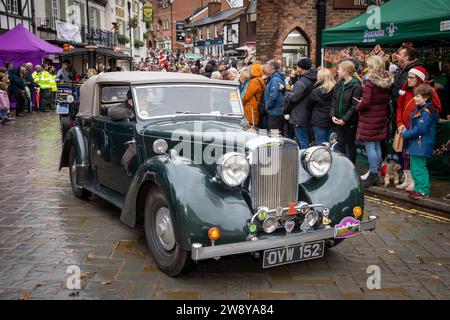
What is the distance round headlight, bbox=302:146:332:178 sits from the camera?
13.2 ft

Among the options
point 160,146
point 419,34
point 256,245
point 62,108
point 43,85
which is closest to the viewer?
point 256,245

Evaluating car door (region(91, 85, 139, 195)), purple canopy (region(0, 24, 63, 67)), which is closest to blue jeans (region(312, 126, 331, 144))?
car door (region(91, 85, 139, 195))

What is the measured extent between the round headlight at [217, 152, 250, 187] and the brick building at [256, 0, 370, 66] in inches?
548

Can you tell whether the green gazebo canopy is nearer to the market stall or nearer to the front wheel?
the market stall

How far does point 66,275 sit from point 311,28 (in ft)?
51.0

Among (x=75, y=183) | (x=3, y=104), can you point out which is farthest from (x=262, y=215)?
(x=3, y=104)

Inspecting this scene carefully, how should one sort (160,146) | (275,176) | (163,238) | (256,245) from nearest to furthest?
(256,245)
(275,176)
(163,238)
(160,146)

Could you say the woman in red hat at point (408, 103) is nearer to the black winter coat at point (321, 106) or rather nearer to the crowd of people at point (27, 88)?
the black winter coat at point (321, 106)

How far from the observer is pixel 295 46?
57.2 ft

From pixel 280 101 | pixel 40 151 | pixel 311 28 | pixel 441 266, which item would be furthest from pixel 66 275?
pixel 311 28

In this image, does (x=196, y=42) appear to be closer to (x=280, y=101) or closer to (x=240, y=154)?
(x=280, y=101)

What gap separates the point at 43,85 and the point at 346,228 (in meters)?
18.1

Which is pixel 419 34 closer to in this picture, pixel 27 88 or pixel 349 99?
pixel 349 99

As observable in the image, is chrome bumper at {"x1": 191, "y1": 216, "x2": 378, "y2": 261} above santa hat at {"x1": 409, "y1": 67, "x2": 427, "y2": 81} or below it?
below
